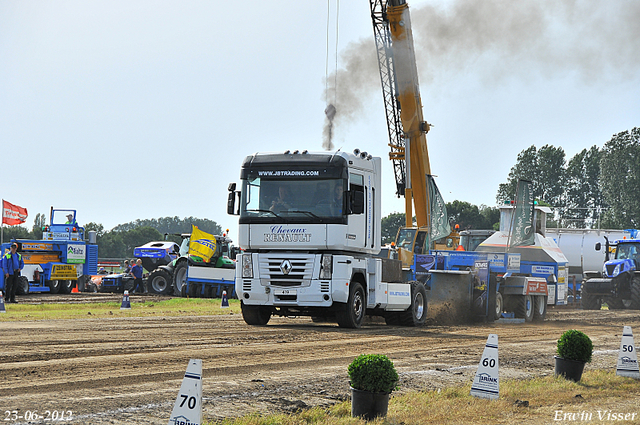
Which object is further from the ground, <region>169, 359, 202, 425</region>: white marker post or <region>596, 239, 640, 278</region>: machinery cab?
<region>596, 239, 640, 278</region>: machinery cab

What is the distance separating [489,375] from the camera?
7.67m

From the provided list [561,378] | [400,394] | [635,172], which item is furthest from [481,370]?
[635,172]

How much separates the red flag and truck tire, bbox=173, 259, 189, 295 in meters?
9.81

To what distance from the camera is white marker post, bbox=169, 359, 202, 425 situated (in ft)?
15.7

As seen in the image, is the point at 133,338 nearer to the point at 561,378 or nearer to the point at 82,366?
the point at 82,366

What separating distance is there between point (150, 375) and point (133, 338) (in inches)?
162

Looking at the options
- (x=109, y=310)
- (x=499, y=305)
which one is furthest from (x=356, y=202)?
(x=109, y=310)

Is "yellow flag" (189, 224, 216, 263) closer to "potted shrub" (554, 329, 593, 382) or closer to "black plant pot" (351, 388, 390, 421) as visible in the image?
"potted shrub" (554, 329, 593, 382)

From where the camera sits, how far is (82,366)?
8.75 meters

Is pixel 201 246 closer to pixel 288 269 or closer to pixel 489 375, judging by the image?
pixel 288 269

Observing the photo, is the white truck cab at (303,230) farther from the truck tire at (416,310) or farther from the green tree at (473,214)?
the green tree at (473,214)

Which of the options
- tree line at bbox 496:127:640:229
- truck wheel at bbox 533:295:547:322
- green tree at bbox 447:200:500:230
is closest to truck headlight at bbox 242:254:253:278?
truck wheel at bbox 533:295:547:322

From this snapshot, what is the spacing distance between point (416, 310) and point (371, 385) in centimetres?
1134

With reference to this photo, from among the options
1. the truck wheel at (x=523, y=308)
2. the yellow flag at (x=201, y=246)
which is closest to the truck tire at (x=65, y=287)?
the yellow flag at (x=201, y=246)
